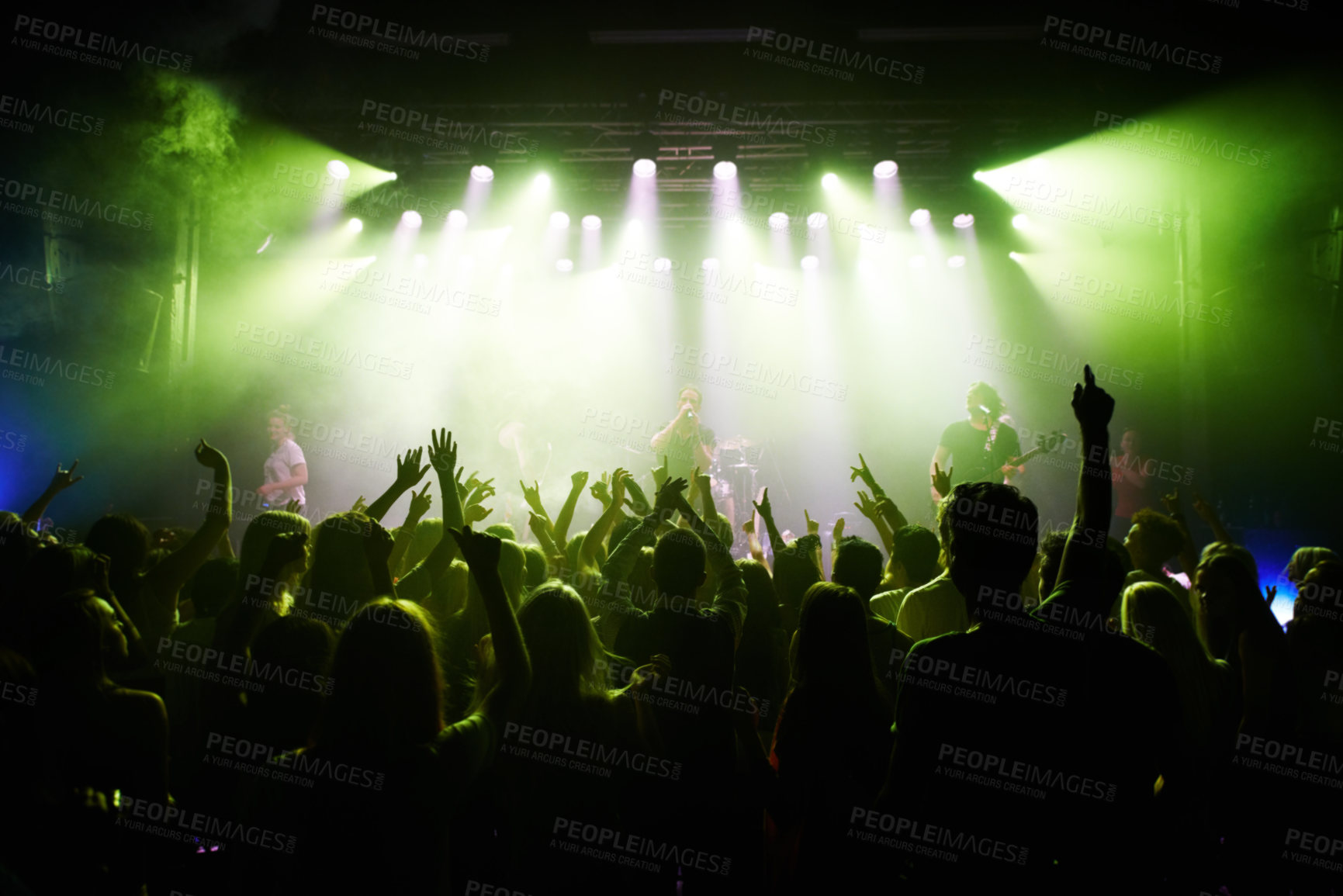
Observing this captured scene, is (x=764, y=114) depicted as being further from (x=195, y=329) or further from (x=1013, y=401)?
(x=195, y=329)

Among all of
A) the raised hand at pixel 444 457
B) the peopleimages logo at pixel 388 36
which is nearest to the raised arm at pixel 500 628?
the raised hand at pixel 444 457

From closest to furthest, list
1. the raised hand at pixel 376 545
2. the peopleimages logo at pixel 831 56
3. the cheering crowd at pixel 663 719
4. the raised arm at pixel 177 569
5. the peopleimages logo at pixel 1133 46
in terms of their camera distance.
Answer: the cheering crowd at pixel 663 719 → the raised hand at pixel 376 545 → the raised arm at pixel 177 569 → the peopleimages logo at pixel 1133 46 → the peopleimages logo at pixel 831 56

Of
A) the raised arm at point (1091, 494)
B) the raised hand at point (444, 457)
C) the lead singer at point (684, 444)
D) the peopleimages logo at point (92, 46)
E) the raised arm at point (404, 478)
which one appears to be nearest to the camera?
the raised arm at point (1091, 494)

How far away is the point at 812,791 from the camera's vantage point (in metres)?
2.16

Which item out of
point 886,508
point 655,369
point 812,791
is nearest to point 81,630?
point 812,791

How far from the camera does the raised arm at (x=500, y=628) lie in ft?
6.06

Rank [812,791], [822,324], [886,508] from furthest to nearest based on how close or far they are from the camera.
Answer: [822,324], [886,508], [812,791]

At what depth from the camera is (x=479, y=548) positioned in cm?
192

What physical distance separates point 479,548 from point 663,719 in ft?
2.54

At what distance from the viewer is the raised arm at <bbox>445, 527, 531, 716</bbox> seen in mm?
1848

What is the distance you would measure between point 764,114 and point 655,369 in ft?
17.9

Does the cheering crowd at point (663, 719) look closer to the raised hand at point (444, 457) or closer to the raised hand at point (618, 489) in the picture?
the raised hand at point (444, 457)

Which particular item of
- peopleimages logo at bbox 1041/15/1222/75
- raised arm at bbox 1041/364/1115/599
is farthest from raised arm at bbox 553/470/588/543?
peopleimages logo at bbox 1041/15/1222/75

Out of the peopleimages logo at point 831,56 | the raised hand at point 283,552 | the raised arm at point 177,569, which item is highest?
the peopleimages logo at point 831,56
